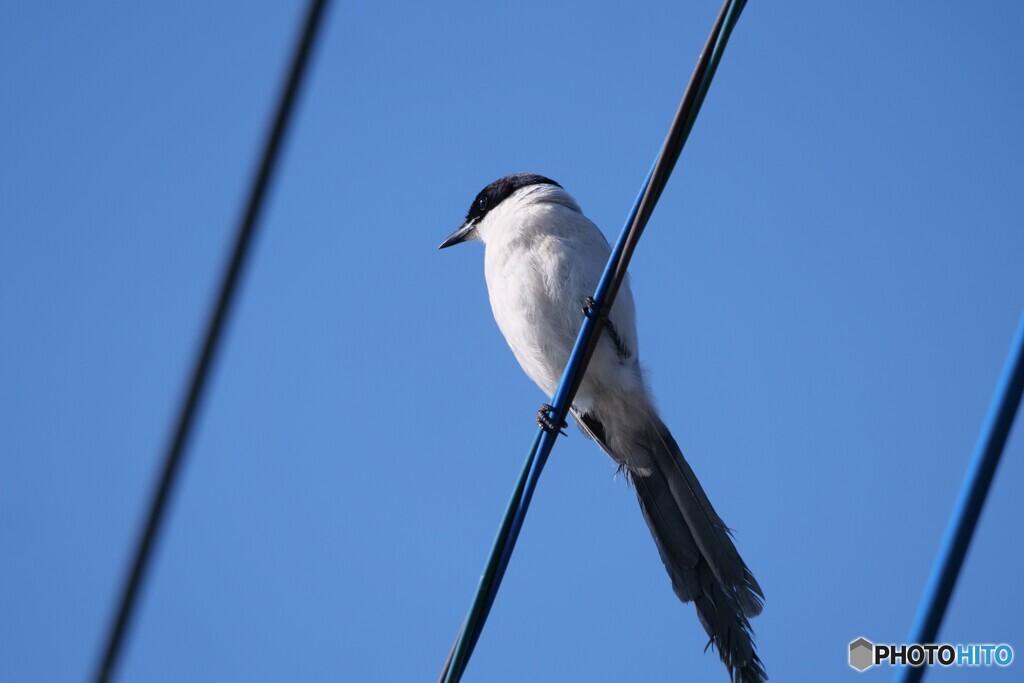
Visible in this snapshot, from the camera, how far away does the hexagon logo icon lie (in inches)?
149

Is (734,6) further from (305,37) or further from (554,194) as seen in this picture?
(554,194)

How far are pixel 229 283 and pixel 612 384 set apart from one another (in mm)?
3837

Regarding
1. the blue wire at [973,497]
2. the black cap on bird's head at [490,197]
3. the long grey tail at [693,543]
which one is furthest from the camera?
the black cap on bird's head at [490,197]

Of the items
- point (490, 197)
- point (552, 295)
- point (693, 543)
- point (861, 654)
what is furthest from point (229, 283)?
point (490, 197)

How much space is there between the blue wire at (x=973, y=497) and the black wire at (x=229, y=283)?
1.14 meters

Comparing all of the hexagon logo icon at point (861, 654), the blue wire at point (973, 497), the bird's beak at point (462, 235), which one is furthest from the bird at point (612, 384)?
the blue wire at point (973, 497)

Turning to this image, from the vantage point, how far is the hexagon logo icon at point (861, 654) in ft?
12.4

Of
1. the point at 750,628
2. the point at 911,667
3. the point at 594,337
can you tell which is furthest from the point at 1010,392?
the point at 750,628

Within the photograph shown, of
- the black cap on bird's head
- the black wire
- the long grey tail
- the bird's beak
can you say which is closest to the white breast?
the long grey tail

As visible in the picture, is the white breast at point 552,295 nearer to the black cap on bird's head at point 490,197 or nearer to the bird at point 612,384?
the bird at point 612,384

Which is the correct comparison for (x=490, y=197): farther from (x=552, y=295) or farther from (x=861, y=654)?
(x=861, y=654)

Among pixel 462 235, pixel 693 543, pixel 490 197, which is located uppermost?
pixel 490 197

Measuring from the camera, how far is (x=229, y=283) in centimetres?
129

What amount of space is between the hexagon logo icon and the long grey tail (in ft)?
1.13
